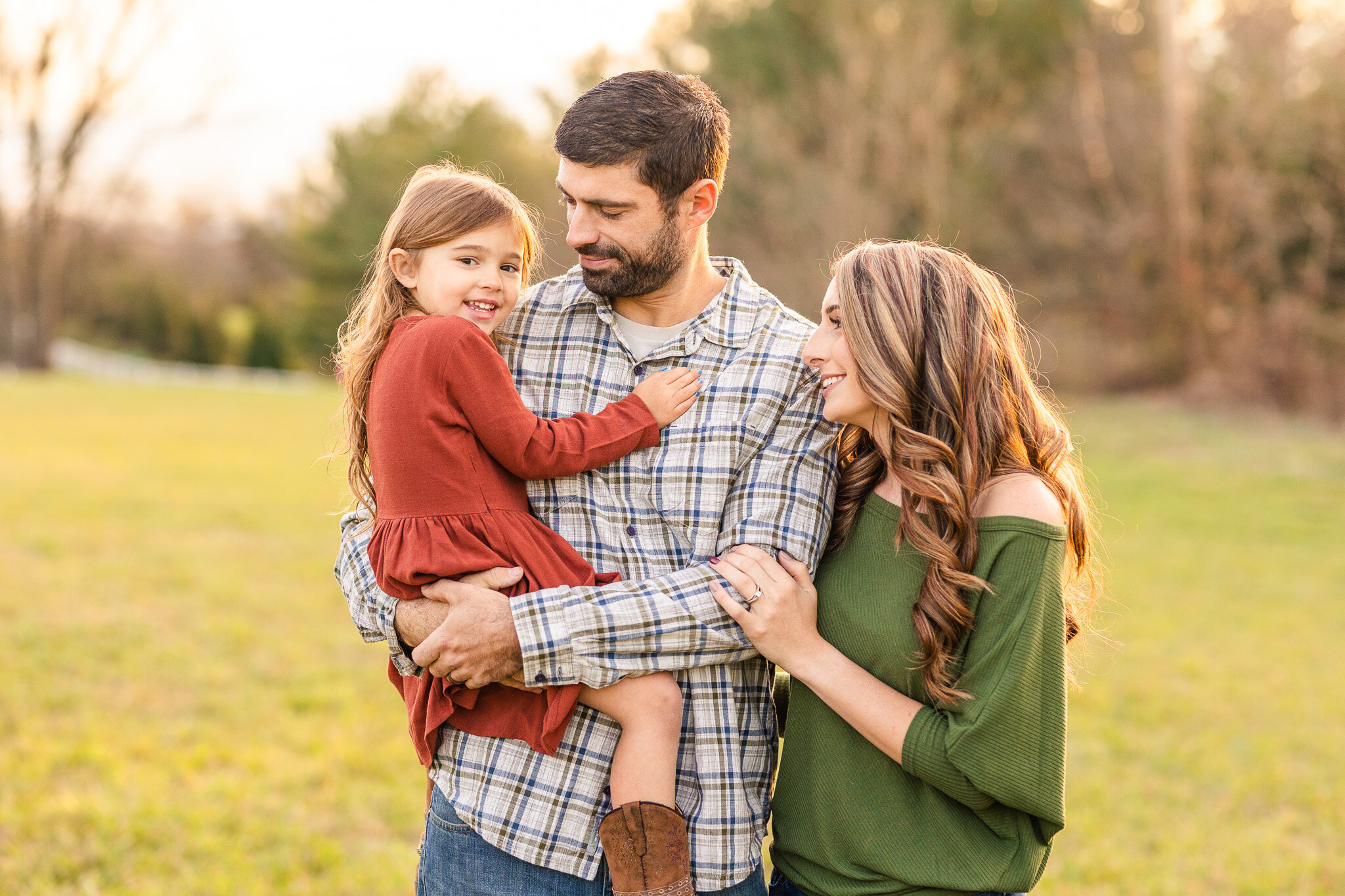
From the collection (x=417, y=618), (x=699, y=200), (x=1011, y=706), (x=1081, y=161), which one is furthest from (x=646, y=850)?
(x=1081, y=161)

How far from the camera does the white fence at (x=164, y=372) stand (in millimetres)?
32250

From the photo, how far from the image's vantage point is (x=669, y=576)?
2.07m

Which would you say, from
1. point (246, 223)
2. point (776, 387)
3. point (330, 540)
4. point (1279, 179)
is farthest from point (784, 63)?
point (246, 223)

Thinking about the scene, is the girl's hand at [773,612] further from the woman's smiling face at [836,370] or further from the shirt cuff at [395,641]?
the shirt cuff at [395,641]

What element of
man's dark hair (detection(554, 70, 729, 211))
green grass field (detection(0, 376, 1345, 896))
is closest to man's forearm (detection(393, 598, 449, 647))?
green grass field (detection(0, 376, 1345, 896))

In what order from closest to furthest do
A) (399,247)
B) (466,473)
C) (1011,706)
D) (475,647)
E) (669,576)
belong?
1. (1011,706)
2. (475,647)
3. (669,576)
4. (466,473)
5. (399,247)

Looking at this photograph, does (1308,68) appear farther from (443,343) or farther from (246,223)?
(246,223)

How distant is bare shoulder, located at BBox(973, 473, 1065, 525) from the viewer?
Answer: 1913 mm

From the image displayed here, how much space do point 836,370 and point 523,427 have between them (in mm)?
628

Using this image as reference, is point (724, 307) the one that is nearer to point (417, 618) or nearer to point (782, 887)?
point (417, 618)

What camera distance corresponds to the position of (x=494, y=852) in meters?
2.13

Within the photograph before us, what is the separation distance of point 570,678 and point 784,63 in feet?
77.6

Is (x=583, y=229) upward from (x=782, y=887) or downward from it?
upward

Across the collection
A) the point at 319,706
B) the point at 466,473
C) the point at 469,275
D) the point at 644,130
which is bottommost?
the point at 319,706
